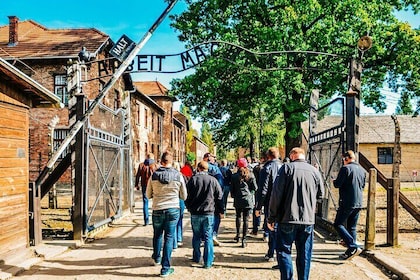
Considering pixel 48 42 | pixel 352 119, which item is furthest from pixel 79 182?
pixel 48 42

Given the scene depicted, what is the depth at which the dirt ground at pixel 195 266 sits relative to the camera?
730 centimetres

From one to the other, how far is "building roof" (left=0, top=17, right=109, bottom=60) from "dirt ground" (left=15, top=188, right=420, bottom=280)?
18.1m

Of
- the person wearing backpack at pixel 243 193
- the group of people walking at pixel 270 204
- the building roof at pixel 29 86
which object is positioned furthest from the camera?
the person wearing backpack at pixel 243 193

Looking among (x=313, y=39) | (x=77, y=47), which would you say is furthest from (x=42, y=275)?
(x=77, y=47)

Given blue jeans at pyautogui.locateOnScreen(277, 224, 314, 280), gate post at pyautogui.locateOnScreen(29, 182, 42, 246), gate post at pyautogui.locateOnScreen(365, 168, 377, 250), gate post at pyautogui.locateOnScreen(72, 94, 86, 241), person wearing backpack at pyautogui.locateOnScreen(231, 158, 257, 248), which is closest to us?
blue jeans at pyautogui.locateOnScreen(277, 224, 314, 280)

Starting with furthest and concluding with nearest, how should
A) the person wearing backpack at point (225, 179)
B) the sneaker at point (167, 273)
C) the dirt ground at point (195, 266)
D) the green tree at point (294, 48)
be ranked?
the green tree at point (294, 48) → the person wearing backpack at point (225, 179) → the dirt ground at point (195, 266) → the sneaker at point (167, 273)

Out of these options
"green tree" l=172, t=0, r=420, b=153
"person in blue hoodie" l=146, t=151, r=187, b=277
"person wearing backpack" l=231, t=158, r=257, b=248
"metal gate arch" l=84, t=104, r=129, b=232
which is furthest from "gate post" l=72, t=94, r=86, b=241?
"green tree" l=172, t=0, r=420, b=153

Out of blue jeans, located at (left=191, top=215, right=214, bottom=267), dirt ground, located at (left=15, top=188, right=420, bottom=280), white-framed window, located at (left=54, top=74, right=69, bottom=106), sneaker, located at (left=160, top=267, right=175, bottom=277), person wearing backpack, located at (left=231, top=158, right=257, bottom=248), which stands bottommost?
dirt ground, located at (left=15, top=188, right=420, bottom=280)

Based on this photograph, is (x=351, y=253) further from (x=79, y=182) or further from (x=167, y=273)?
(x=79, y=182)

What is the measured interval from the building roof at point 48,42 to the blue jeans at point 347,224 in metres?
20.1

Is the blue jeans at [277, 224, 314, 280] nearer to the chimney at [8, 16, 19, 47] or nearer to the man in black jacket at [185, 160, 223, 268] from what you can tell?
the man in black jacket at [185, 160, 223, 268]

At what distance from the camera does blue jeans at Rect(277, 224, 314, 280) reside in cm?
595

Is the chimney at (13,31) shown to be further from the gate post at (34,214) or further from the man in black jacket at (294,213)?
the man in black jacket at (294,213)

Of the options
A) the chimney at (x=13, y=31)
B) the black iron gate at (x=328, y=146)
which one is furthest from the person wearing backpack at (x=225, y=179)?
the chimney at (x=13, y=31)
